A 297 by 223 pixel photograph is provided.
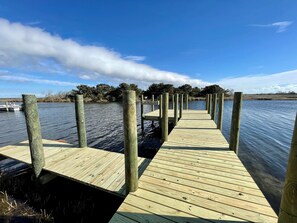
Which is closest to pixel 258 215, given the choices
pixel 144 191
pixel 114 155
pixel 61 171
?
pixel 144 191

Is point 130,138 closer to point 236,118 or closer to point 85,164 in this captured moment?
point 85,164

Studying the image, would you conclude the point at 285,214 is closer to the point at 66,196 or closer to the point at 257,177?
the point at 66,196

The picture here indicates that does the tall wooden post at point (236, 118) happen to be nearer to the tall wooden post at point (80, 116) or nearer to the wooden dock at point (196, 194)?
the wooden dock at point (196, 194)

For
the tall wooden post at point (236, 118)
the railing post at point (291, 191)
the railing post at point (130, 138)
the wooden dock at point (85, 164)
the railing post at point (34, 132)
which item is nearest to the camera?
the railing post at point (291, 191)

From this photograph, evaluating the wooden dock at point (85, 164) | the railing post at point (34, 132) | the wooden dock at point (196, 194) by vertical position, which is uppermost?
the railing post at point (34, 132)

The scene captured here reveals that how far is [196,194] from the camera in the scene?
2.54 m

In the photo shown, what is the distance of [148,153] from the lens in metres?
8.44

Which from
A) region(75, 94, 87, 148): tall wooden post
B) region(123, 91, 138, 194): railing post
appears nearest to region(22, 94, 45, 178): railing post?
region(75, 94, 87, 148): tall wooden post

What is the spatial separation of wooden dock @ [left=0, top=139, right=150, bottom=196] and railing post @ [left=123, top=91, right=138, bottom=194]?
0.36 metres

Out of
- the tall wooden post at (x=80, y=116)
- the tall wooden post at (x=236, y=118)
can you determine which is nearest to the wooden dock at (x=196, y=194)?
the tall wooden post at (x=236, y=118)

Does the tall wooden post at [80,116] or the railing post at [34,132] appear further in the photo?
the tall wooden post at [80,116]

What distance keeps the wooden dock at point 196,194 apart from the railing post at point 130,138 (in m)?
0.22

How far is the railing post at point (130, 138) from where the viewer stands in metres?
2.44

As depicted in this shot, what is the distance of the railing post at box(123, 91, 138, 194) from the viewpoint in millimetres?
2438
